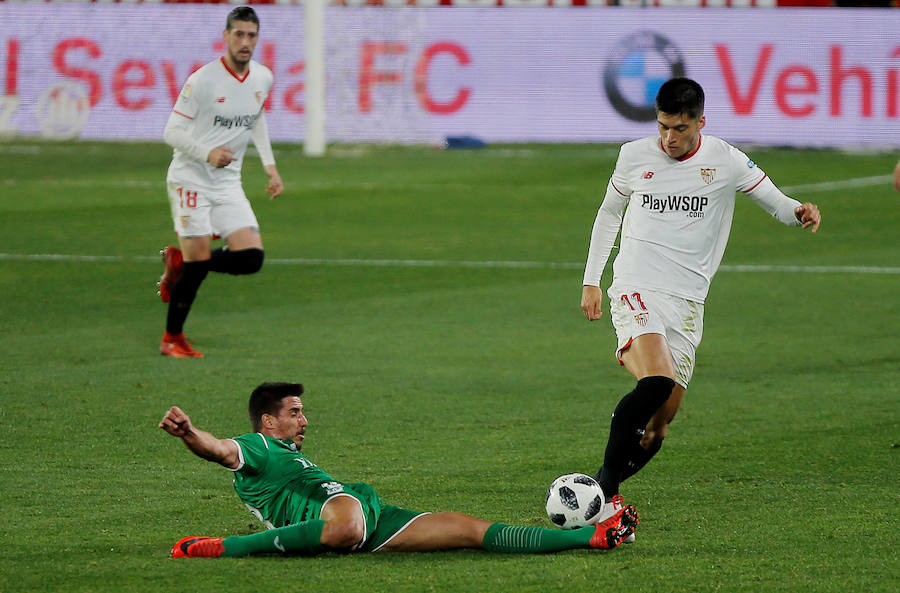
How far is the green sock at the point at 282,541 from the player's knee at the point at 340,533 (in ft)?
0.07

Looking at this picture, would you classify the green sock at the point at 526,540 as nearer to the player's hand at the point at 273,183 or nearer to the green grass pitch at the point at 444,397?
the green grass pitch at the point at 444,397

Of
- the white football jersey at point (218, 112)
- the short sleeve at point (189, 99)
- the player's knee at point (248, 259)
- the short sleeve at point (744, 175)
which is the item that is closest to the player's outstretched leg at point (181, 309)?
the player's knee at point (248, 259)

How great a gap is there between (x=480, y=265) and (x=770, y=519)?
799 centimetres

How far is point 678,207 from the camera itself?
6.00m

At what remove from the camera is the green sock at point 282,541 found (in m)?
5.08

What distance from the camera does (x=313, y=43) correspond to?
22.7m

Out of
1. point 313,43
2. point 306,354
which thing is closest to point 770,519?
point 306,354

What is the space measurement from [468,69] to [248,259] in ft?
52.3

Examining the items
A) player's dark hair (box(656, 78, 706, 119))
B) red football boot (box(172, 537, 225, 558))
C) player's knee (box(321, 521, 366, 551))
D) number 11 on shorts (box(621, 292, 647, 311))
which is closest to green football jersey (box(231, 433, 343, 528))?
player's knee (box(321, 521, 366, 551))

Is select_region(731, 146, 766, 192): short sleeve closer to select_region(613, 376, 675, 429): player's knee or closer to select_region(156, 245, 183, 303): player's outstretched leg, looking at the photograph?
select_region(613, 376, 675, 429): player's knee

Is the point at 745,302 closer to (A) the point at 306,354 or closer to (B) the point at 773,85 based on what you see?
(A) the point at 306,354

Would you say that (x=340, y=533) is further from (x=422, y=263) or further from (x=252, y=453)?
(x=422, y=263)

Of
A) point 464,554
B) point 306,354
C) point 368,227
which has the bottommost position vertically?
point 464,554

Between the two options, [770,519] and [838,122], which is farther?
[838,122]
